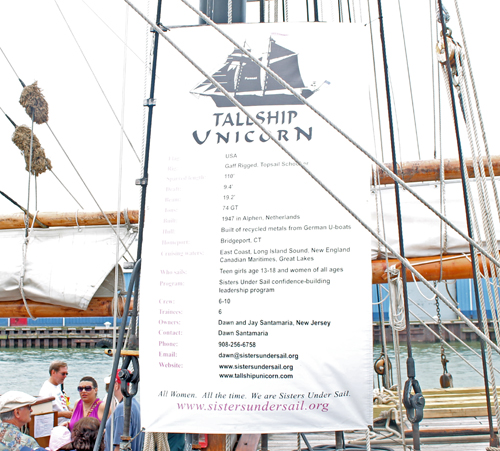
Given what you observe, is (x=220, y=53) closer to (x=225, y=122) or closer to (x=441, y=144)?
(x=225, y=122)

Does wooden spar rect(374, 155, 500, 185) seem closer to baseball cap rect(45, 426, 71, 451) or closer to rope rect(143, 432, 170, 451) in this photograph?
rope rect(143, 432, 170, 451)

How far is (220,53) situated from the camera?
2.55m

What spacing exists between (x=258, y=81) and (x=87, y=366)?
25960mm

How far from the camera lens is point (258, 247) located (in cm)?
231

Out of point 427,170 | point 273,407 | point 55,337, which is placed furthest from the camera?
point 55,337

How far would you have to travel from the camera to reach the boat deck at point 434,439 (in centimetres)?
358

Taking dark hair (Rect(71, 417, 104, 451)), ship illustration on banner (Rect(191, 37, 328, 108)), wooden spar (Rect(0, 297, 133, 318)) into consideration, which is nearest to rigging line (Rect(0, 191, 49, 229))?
wooden spar (Rect(0, 297, 133, 318))

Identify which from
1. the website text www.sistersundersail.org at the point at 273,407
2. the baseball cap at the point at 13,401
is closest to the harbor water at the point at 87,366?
the baseball cap at the point at 13,401

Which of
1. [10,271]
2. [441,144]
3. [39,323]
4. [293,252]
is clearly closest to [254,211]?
[293,252]

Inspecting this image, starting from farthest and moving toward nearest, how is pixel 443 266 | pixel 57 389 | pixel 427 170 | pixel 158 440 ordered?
pixel 57 389, pixel 427 170, pixel 443 266, pixel 158 440

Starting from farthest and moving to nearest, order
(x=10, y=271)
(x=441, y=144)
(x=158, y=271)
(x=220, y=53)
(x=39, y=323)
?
1. (x=39, y=323)
2. (x=10, y=271)
3. (x=441, y=144)
4. (x=220, y=53)
5. (x=158, y=271)

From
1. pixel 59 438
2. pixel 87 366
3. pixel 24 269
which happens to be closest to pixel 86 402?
pixel 59 438

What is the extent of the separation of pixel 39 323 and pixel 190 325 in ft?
143

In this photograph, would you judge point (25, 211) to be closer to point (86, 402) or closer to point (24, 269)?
point (24, 269)
